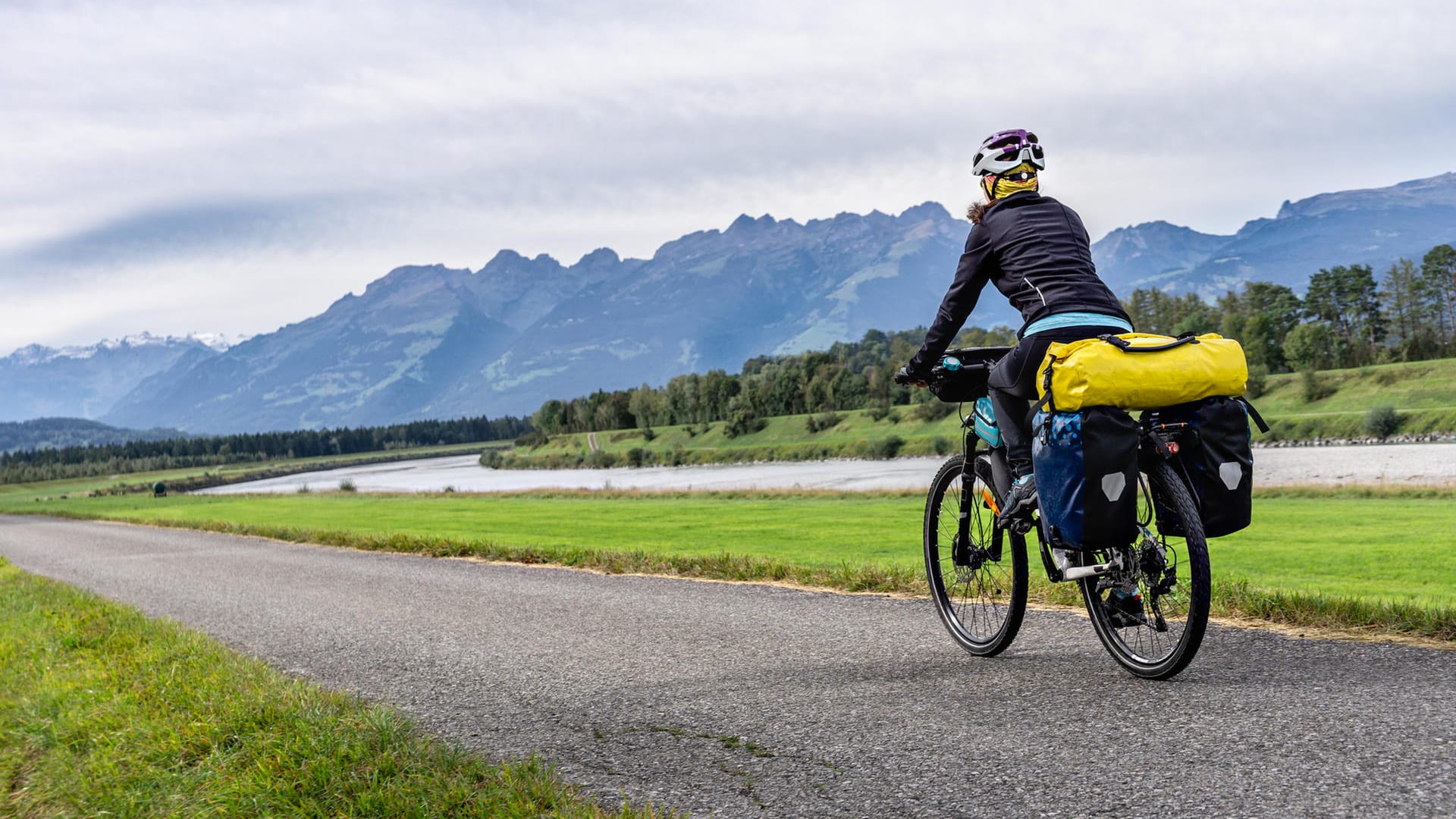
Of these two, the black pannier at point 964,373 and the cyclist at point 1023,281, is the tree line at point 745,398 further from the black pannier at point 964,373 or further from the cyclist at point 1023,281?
the cyclist at point 1023,281

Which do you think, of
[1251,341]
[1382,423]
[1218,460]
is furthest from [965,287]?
[1251,341]

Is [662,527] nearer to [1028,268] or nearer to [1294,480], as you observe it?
[1028,268]

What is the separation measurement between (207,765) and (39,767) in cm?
173

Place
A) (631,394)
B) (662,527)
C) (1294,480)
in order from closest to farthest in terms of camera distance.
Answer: (662,527) → (1294,480) → (631,394)

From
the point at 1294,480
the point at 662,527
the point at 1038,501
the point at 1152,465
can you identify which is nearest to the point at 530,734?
the point at 1038,501

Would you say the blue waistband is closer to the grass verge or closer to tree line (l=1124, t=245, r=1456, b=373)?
the grass verge

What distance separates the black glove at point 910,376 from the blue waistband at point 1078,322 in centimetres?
113

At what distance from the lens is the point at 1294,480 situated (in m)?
43.8

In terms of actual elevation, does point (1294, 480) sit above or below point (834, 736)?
below

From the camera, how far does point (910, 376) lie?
641 centimetres

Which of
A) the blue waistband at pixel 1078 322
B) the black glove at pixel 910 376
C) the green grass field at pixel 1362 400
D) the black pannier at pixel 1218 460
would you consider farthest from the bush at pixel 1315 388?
the black pannier at pixel 1218 460

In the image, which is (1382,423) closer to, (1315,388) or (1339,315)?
(1315,388)

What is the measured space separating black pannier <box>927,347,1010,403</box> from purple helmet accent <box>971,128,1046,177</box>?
41.9 inches

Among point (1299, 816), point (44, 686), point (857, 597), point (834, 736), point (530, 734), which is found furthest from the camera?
point (857, 597)
